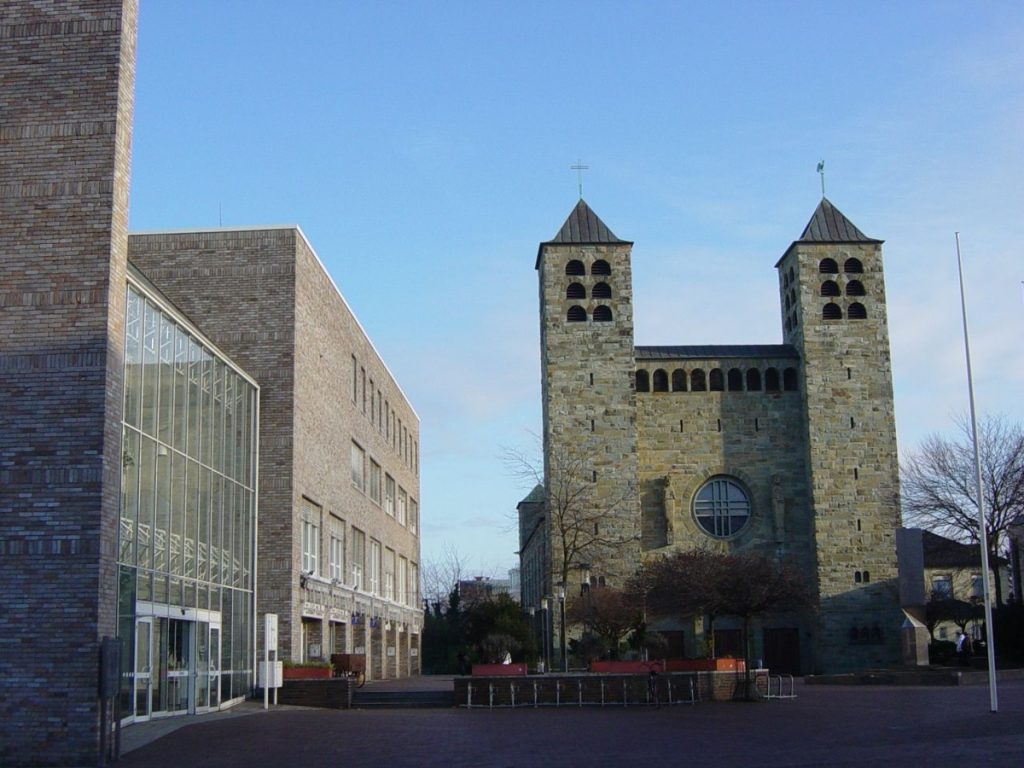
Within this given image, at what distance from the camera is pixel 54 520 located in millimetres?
17938

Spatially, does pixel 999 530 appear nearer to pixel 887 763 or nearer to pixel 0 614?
pixel 887 763

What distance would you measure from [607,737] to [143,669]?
874 cm

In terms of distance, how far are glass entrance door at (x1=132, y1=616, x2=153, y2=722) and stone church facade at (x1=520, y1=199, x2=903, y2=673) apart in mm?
35632

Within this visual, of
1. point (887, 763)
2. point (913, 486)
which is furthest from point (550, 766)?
point (913, 486)

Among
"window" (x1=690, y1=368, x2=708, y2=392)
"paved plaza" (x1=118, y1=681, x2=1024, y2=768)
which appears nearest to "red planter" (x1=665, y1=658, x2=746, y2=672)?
"paved plaza" (x1=118, y1=681, x2=1024, y2=768)

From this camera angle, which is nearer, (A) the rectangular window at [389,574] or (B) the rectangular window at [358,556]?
(B) the rectangular window at [358,556]

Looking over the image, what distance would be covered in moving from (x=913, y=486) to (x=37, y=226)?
163ft

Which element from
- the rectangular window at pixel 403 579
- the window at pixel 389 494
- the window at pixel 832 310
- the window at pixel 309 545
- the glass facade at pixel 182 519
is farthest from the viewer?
the window at pixel 832 310

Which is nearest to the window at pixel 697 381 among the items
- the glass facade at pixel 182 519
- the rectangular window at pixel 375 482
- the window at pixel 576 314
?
the window at pixel 576 314

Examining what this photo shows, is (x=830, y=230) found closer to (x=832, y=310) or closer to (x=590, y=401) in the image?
(x=832, y=310)

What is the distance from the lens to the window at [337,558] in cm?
3841

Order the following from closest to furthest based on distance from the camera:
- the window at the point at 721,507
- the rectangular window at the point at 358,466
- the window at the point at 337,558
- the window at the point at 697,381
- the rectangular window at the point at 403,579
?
1. the window at the point at 337,558
2. the rectangular window at the point at 358,466
3. the rectangular window at the point at 403,579
4. the window at the point at 721,507
5. the window at the point at 697,381

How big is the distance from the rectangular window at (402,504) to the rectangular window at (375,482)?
6530mm

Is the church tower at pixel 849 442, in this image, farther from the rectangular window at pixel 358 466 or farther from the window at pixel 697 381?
the rectangular window at pixel 358 466
